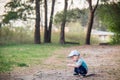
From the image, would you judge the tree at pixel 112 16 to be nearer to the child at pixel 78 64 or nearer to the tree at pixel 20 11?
the tree at pixel 20 11

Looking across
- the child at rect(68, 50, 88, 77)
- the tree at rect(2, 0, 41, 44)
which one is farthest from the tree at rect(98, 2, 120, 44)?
the child at rect(68, 50, 88, 77)

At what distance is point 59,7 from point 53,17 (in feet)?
8.04

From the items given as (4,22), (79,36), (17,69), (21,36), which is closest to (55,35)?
(79,36)

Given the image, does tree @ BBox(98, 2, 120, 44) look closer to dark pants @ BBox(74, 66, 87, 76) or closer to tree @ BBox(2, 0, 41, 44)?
tree @ BBox(2, 0, 41, 44)

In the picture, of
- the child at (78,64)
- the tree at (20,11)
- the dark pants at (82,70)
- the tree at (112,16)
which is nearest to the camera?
the child at (78,64)

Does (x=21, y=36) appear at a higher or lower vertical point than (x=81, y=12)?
lower

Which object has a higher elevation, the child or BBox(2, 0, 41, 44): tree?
BBox(2, 0, 41, 44): tree

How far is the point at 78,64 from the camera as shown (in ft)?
28.3

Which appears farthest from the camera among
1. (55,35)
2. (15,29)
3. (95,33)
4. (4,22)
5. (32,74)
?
(95,33)

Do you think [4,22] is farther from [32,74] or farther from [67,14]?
[32,74]

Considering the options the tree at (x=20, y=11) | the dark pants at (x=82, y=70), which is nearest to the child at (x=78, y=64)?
the dark pants at (x=82, y=70)

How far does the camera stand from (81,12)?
25.6 m

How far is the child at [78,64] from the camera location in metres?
8.55

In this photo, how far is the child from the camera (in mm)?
8547
